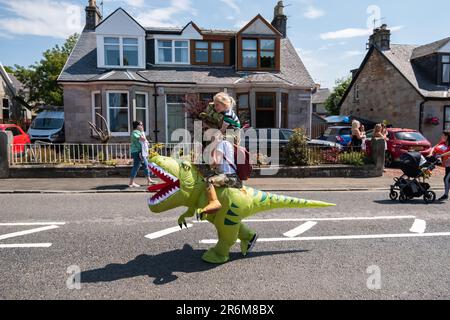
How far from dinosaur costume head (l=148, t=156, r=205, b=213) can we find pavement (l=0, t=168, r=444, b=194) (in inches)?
229

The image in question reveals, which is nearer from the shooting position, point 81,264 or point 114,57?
point 81,264

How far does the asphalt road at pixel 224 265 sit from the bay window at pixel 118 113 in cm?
1046

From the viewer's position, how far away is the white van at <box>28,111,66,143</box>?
18.3 m

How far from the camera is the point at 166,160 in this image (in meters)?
3.82

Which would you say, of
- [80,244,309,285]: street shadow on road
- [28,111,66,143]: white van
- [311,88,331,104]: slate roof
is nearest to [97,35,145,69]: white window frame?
[28,111,66,143]: white van

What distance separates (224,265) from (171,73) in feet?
53.2

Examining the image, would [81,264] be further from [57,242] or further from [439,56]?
[439,56]

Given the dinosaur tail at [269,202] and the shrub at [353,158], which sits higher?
the dinosaur tail at [269,202]

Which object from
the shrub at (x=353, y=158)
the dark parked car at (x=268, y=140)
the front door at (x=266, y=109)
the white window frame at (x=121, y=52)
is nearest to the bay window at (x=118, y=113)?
the white window frame at (x=121, y=52)

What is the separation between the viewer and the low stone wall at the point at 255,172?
11328 millimetres

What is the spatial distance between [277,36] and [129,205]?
51.1 ft

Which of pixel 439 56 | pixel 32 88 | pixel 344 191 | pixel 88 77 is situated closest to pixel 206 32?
pixel 88 77

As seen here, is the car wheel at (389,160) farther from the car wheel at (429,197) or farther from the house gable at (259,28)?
the house gable at (259,28)
